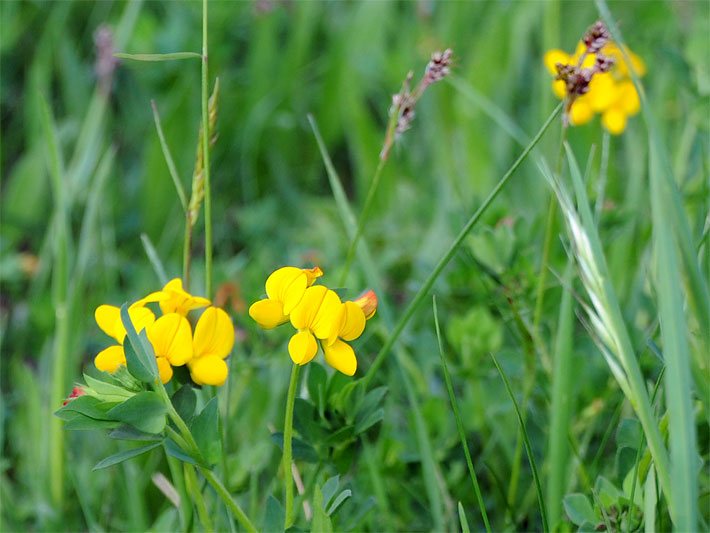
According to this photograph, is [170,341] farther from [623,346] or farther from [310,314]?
[623,346]

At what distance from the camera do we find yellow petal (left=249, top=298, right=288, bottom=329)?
777 mm

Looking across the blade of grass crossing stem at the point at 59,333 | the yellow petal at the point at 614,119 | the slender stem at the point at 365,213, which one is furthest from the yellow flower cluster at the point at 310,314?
the yellow petal at the point at 614,119

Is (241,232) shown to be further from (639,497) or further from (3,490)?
(639,497)

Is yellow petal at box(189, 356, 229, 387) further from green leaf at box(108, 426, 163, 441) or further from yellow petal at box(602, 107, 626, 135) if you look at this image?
yellow petal at box(602, 107, 626, 135)

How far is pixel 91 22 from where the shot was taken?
252 centimetres

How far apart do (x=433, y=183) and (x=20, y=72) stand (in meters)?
1.18

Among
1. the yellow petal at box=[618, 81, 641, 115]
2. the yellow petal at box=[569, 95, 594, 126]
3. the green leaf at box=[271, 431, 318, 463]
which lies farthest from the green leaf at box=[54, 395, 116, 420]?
the yellow petal at box=[618, 81, 641, 115]

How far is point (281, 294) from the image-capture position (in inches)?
31.4

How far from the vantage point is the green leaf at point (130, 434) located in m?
0.76

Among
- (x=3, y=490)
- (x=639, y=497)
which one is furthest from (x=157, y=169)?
(x=639, y=497)

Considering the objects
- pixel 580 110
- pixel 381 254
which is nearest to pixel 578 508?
pixel 580 110

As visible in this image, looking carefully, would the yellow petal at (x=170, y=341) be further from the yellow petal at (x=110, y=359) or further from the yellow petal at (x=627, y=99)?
the yellow petal at (x=627, y=99)

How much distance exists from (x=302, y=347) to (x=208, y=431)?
0.13m

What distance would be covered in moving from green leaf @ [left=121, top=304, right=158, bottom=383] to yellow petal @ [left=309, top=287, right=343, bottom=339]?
0.14 m
